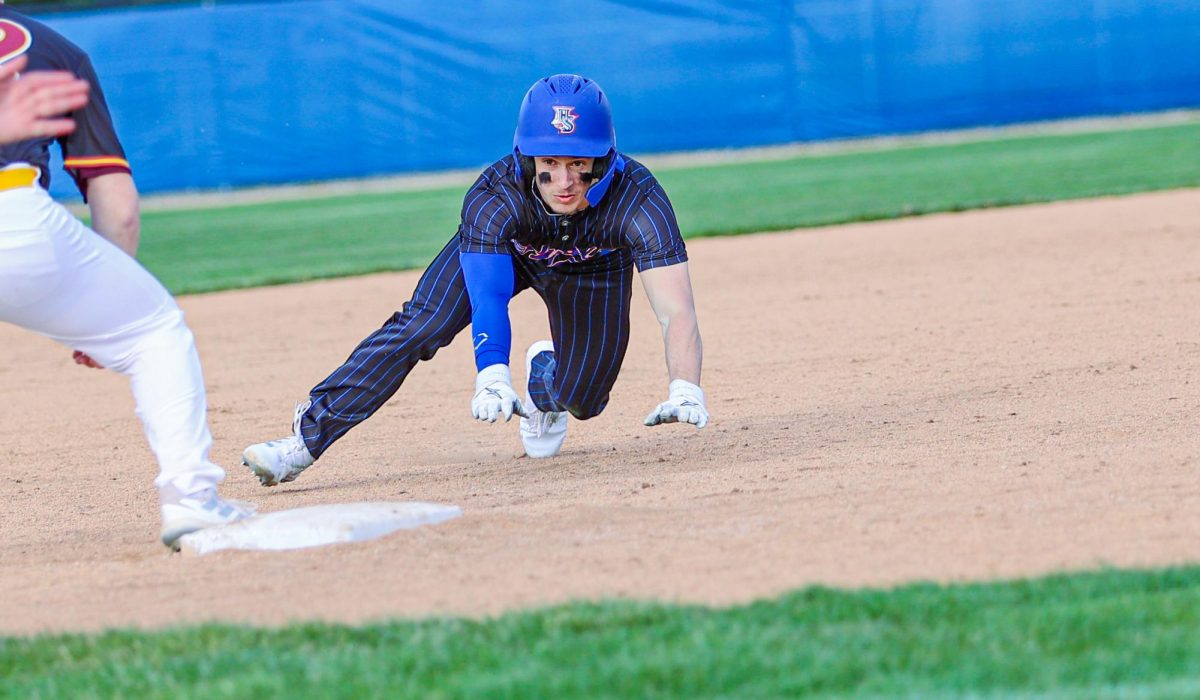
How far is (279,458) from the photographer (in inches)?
196

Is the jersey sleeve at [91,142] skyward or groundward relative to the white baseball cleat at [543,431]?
skyward

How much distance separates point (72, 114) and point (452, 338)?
1.65 metres

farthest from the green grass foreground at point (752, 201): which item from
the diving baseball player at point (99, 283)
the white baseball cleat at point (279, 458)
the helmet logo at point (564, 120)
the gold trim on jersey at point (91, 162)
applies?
the gold trim on jersey at point (91, 162)

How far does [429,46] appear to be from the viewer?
1819cm

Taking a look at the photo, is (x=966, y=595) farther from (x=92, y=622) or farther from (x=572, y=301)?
(x=572, y=301)

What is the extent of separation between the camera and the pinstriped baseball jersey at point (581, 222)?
185 inches

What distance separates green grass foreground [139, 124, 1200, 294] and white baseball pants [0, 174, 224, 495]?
720cm

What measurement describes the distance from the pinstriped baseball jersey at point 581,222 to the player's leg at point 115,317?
1.17m

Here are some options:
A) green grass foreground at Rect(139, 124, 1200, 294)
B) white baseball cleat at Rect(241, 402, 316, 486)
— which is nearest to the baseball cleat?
white baseball cleat at Rect(241, 402, 316, 486)

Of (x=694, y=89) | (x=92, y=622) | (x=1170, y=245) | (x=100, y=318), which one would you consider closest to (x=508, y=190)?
(x=100, y=318)

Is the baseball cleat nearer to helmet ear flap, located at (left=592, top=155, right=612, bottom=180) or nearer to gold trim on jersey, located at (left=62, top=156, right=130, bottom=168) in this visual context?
helmet ear flap, located at (left=592, top=155, right=612, bottom=180)

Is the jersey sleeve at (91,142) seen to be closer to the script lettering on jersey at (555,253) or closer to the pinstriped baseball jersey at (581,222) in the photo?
the pinstriped baseball jersey at (581,222)

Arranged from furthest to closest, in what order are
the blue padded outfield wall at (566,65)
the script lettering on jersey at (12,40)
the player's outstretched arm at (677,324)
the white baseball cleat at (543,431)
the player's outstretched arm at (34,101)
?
the blue padded outfield wall at (566,65)
the white baseball cleat at (543,431)
the player's outstretched arm at (677,324)
the script lettering on jersey at (12,40)
the player's outstretched arm at (34,101)

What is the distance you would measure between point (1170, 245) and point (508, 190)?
18.8 feet
